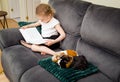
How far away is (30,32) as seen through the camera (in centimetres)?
216

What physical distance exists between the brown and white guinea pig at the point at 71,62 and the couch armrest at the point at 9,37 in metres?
0.74

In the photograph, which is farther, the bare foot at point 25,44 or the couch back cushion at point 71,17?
the bare foot at point 25,44

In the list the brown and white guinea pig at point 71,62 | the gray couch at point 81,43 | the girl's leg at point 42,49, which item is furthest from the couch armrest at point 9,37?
the brown and white guinea pig at point 71,62

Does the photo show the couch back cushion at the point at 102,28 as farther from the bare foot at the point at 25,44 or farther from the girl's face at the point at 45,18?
the bare foot at the point at 25,44

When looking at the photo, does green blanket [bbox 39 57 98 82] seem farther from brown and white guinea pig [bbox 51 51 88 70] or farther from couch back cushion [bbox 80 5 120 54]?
couch back cushion [bbox 80 5 120 54]

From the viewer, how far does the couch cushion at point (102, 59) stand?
4.83ft

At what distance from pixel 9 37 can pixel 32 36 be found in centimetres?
27

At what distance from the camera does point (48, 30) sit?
209cm

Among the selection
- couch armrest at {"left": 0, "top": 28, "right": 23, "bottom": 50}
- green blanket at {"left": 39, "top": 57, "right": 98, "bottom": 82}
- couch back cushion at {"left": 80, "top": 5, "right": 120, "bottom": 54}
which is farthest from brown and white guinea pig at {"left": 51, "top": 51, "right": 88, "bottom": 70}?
couch armrest at {"left": 0, "top": 28, "right": 23, "bottom": 50}

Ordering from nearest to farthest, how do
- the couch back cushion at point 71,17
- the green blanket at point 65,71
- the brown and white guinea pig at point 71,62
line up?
1. the green blanket at point 65,71
2. the brown and white guinea pig at point 71,62
3. the couch back cushion at point 71,17

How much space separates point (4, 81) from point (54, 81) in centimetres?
99

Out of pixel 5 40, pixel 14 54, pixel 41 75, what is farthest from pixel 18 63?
pixel 5 40

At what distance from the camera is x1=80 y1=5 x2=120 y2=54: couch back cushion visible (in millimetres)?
1462

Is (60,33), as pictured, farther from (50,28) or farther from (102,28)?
(102,28)
